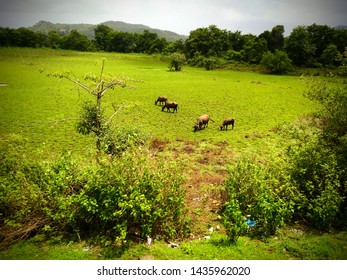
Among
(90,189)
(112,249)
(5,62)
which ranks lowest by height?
(112,249)

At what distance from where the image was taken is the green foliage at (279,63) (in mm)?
47094

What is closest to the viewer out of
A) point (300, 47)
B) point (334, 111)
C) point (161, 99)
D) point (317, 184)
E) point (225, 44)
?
point (317, 184)

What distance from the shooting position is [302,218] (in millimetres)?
7273

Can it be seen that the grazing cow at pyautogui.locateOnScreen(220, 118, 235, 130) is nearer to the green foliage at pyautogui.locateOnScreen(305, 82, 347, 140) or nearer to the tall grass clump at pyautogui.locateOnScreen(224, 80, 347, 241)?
the green foliage at pyautogui.locateOnScreen(305, 82, 347, 140)

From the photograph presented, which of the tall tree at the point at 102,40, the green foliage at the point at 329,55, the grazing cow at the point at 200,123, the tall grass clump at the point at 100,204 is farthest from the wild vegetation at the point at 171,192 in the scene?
the tall tree at the point at 102,40

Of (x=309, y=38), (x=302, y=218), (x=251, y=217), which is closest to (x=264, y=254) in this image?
(x=251, y=217)

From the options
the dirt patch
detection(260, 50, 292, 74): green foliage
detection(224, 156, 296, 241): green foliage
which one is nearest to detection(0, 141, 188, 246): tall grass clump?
the dirt patch

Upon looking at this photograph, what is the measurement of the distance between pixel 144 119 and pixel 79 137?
5299 millimetres

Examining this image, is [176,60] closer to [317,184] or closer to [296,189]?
[317,184]

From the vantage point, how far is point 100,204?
638 centimetres

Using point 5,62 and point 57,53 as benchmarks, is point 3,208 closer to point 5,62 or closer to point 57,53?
point 5,62

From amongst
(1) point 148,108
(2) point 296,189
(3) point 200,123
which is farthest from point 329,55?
(2) point 296,189

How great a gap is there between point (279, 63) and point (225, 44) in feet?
91.3

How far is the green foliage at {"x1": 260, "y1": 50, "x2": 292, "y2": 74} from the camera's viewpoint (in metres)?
47.1
